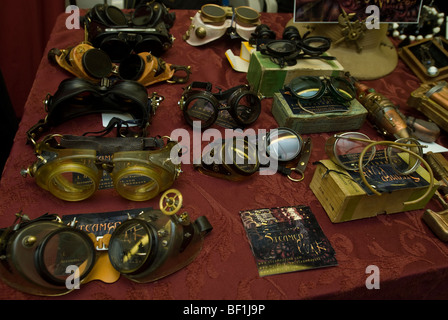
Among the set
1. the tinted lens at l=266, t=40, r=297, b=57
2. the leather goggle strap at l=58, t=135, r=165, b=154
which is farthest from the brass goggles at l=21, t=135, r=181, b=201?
the tinted lens at l=266, t=40, r=297, b=57

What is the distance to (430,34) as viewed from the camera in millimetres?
2455

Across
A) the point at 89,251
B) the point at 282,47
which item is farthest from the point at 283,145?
the point at 89,251

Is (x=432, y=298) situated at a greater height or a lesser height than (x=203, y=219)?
lesser

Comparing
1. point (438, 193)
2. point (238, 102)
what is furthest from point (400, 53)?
point (238, 102)

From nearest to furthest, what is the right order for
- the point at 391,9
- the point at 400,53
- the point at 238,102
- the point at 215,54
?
the point at 238,102 < the point at 391,9 < the point at 215,54 < the point at 400,53

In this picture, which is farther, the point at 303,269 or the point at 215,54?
the point at 215,54

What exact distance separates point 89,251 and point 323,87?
49.6 inches

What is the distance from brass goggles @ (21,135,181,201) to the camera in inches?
47.3

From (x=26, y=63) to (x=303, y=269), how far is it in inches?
97.7

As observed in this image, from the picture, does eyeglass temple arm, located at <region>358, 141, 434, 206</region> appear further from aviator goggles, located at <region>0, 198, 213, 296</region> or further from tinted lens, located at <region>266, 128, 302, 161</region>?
aviator goggles, located at <region>0, 198, 213, 296</region>

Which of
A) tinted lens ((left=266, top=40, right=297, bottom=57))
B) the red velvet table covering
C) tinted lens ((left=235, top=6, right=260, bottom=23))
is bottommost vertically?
the red velvet table covering

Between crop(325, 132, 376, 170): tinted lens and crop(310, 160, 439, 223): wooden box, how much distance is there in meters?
0.04

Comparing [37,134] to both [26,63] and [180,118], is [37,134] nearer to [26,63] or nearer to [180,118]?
[180,118]

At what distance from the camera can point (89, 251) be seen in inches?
42.5
